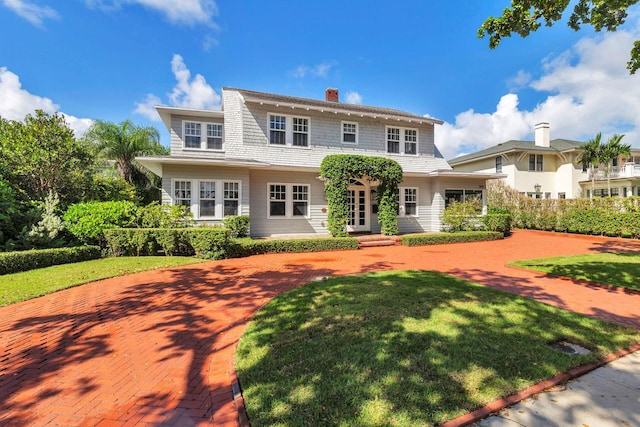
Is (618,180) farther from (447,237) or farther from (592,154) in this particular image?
(447,237)

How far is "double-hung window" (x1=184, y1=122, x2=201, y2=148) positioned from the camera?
46.7ft

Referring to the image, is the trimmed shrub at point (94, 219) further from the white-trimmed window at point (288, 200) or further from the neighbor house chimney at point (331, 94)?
the neighbor house chimney at point (331, 94)

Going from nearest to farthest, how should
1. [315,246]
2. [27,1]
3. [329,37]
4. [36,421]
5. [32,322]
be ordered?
[36,421], [32,322], [27,1], [315,246], [329,37]

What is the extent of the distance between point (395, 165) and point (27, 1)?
48.8 ft

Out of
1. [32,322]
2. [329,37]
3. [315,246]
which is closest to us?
[32,322]

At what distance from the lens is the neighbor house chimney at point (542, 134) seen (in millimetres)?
25922

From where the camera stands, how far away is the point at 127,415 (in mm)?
2486

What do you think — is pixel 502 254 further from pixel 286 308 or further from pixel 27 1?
pixel 27 1

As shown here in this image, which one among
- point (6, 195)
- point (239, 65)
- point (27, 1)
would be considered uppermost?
point (239, 65)

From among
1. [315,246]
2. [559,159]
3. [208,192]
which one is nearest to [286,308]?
[315,246]

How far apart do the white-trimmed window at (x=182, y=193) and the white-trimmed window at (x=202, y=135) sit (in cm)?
295

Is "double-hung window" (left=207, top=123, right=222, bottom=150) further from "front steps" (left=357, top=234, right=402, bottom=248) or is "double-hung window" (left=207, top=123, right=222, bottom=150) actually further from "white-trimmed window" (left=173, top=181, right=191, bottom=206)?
"front steps" (left=357, top=234, right=402, bottom=248)

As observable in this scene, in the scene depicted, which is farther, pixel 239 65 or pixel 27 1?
pixel 239 65

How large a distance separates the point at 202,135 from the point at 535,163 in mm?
28450
